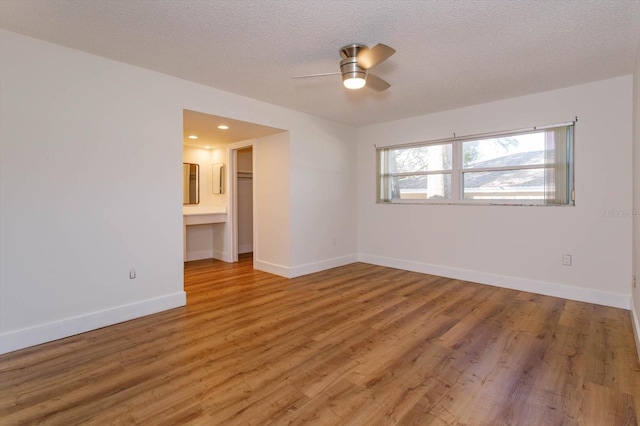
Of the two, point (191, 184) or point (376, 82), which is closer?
point (376, 82)

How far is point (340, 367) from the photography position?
86.0 inches

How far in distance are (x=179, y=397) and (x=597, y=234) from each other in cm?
431

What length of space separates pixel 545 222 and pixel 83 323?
4.99 meters

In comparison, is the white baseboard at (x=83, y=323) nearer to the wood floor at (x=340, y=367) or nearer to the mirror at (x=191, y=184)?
the wood floor at (x=340, y=367)

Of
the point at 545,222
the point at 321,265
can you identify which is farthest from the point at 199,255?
the point at 545,222

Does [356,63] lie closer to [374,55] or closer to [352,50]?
[352,50]

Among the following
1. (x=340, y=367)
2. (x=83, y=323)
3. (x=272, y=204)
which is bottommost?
(x=340, y=367)

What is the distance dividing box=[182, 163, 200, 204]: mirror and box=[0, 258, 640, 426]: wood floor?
118 inches

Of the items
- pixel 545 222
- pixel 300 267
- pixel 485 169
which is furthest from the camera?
pixel 300 267

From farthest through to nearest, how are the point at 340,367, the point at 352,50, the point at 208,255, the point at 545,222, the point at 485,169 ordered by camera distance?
the point at 208,255, the point at 485,169, the point at 545,222, the point at 352,50, the point at 340,367

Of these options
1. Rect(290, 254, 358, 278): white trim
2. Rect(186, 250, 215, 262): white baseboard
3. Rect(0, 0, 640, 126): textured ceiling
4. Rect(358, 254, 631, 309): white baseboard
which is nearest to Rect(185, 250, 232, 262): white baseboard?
Rect(186, 250, 215, 262): white baseboard

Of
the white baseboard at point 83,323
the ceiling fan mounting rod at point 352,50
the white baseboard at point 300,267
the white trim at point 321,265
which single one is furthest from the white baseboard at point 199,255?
the ceiling fan mounting rod at point 352,50

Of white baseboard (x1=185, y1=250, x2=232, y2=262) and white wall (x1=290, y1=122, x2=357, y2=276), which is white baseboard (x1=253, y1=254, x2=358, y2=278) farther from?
white baseboard (x1=185, y1=250, x2=232, y2=262)

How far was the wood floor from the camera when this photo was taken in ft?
5.68
